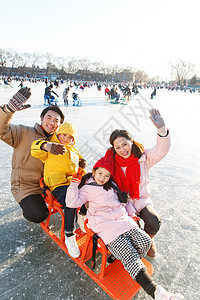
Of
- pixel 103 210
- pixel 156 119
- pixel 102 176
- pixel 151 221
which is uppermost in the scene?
pixel 156 119

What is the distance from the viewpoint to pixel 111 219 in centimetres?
155

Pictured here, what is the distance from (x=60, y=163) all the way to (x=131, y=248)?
0.99m

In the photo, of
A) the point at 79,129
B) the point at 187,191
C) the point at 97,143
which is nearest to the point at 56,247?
the point at 187,191

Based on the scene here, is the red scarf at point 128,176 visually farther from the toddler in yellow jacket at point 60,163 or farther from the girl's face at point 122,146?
the toddler in yellow jacket at point 60,163

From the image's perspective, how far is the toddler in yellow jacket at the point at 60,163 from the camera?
1.77 meters

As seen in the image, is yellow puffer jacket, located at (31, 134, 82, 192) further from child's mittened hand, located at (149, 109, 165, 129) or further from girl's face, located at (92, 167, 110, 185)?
child's mittened hand, located at (149, 109, 165, 129)

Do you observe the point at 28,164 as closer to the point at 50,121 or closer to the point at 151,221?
the point at 50,121

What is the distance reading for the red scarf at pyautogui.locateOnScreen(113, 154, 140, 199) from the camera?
1.75 m

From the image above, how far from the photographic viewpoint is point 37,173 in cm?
210

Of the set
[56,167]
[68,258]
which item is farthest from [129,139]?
[68,258]

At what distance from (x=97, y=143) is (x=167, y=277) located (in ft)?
11.5

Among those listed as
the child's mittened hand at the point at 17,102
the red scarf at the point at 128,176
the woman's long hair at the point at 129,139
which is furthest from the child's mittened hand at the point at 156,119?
the child's mittened hand at the point at 17,102

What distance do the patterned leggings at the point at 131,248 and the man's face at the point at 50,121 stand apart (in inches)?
50.4

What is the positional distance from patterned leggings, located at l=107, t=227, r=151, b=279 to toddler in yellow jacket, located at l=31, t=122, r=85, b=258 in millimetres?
491
